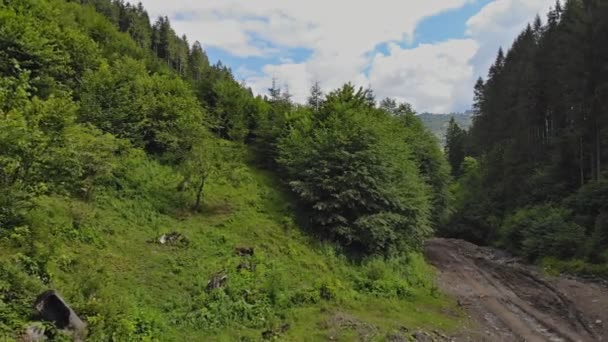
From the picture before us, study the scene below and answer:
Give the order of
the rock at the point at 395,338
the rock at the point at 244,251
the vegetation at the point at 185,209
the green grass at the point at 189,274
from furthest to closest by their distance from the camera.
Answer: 1. the rock at the point at 244,251
2. the rock at the point at 395,338
3. the vegetation at the point at 185,209
4. the green grass at the point at 189,274

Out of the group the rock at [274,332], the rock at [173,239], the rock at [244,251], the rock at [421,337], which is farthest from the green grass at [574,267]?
the rock at [173,239]

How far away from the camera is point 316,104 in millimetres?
33531

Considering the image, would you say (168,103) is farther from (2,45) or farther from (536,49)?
(536,49)

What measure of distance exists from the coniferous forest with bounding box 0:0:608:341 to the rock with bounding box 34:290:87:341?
13cm

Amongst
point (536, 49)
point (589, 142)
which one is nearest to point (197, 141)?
point (589, 142)

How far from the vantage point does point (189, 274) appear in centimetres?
1481

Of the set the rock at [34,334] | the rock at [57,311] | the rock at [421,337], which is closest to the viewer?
the rock at [34,334]

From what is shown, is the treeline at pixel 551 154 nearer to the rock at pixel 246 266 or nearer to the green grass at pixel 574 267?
the green grass at pixel 574 267

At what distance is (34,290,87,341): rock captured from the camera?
28.8 ft

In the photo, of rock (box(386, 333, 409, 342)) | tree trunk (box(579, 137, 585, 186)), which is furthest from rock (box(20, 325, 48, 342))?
tree trunk (box(579, 137, 585, 186))

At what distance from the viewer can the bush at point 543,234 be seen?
88.8ft

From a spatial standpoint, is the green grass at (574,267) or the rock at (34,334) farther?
the green grass at (574,267)

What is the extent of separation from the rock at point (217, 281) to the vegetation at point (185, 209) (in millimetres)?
249

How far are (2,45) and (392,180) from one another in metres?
21.0
